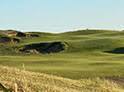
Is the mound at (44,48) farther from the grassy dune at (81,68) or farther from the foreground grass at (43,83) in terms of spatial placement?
the foreground grass at (43,83)

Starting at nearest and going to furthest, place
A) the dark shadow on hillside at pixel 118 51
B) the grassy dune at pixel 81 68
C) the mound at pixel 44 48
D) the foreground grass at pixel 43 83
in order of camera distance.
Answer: the foreground grass at pixel 43 83, the grassy dune at pixel 81 68, the dark shadow on hillside at pixel 118 51, the mound at pixel 44 48

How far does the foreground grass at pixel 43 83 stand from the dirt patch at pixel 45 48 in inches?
1500

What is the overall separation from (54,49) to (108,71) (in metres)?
30.8

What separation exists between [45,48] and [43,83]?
1816 inches

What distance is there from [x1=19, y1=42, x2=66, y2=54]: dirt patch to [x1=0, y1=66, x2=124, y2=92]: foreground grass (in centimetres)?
3810

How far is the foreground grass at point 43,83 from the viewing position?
2057 centimetres

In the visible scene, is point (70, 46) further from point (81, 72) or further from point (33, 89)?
point (33, 89)

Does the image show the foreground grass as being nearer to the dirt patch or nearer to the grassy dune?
the grassy dune

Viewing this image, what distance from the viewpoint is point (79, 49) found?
217 ft

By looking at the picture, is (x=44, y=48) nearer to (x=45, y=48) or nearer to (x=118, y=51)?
(x=45, y=48)

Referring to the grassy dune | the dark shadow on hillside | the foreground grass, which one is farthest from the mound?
the foreground grass

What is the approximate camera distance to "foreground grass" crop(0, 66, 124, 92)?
67.5 ft

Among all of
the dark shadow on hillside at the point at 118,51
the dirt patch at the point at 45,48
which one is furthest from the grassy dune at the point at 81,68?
the dirt patch at the point at 45,48

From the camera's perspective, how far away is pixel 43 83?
2373 cm
